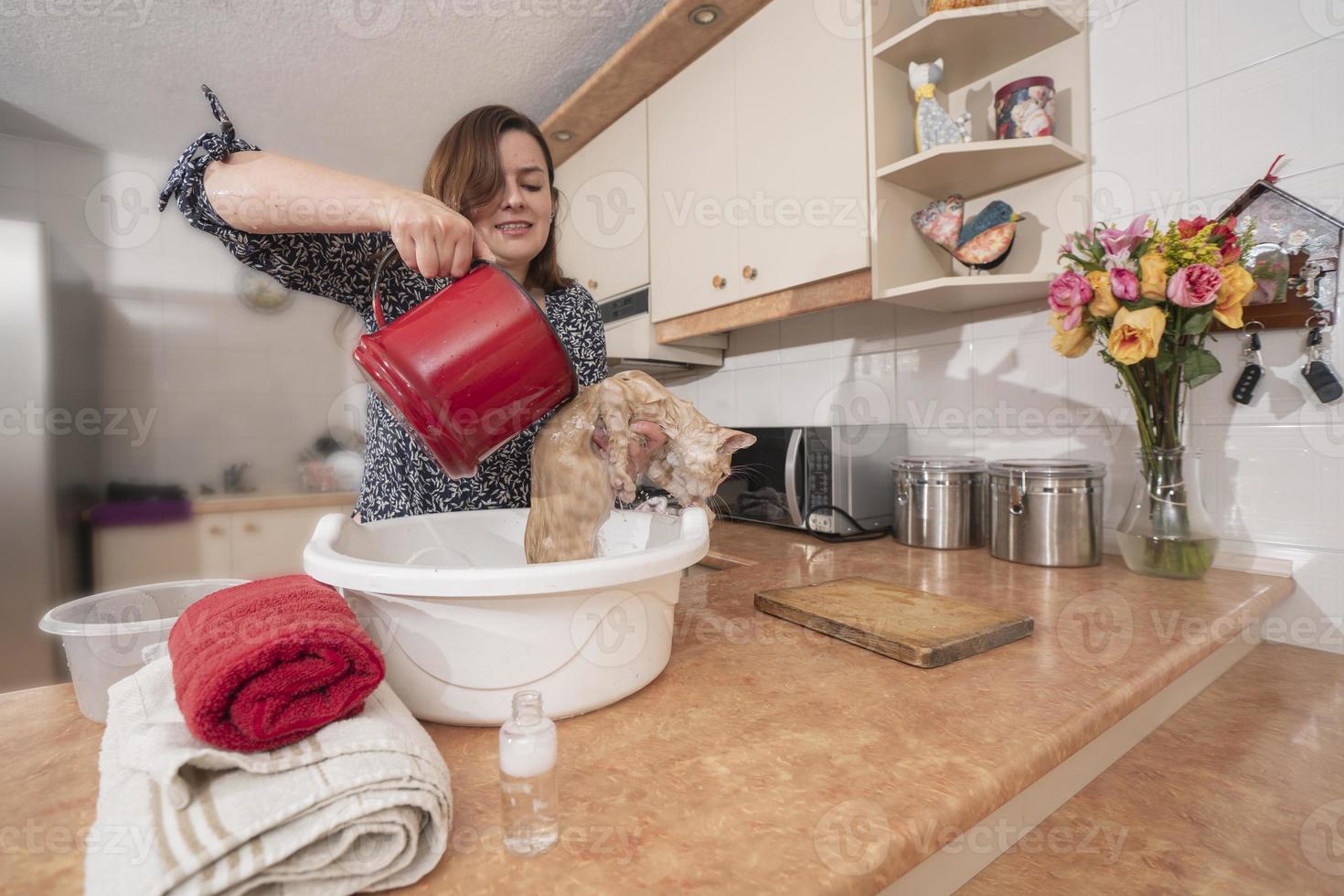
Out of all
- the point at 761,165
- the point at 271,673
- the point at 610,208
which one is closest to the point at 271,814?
the point at 271,673

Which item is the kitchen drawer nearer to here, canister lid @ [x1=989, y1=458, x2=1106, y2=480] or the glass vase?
canister lid @ [x1=989, y1=458, x2=1106, y2=480]

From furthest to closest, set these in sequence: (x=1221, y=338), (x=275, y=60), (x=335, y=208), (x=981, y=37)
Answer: (x=275, y=60) → (x=981, y=37) → (x=1221, y=338) → (x=335, y=208)

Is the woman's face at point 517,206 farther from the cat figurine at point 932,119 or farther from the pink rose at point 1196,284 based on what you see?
the pink rose at point 1196,284

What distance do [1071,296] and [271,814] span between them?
1.21 meters

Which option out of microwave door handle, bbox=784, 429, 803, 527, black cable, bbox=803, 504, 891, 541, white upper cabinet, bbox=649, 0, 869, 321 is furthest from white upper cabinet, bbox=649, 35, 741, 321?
black cable, bbox=803, 504, 891, 541

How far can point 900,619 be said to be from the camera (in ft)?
2.60

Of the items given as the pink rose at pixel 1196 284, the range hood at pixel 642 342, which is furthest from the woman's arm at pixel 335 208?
the range hood at pixel 642 342

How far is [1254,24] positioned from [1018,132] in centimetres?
37

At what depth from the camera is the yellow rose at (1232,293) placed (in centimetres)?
91

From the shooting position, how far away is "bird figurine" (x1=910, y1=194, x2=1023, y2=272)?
1.27 meters

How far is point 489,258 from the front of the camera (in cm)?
64

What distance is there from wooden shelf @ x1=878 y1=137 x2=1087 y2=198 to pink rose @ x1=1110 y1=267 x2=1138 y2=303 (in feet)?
1.17

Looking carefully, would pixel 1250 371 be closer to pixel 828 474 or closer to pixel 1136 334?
pixel 1136 334

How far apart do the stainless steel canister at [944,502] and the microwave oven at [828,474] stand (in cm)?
12
